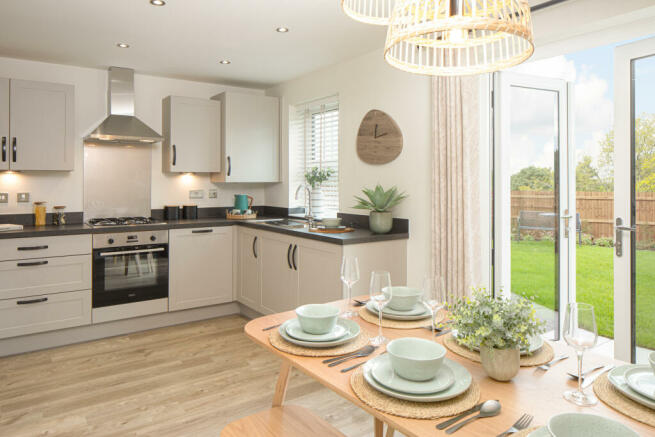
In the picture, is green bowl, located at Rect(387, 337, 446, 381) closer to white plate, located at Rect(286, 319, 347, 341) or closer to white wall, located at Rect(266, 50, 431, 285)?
white plate, located at Rect(286, 319, 347, 341)

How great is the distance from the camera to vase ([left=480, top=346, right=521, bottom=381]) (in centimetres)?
112

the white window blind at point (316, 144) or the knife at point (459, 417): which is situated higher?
the white window blind at point (316, 144)

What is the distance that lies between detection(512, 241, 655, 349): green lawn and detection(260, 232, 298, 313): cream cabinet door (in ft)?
5.55

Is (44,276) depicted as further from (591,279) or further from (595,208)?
(591,279)

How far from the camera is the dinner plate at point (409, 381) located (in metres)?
1.04

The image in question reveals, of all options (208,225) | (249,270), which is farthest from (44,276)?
(249,270)

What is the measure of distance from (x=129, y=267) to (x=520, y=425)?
3635 millimetres

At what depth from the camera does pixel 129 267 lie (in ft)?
12.6

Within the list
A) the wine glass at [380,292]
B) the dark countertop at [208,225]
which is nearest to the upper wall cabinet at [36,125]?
the dark countertop at [208,225]

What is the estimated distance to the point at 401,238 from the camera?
3.28 m

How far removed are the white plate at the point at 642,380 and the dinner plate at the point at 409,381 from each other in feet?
1.38

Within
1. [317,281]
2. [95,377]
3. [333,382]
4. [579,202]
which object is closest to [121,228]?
[95,377]

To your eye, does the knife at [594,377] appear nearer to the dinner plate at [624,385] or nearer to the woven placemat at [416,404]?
the dinner plate at [624,385]

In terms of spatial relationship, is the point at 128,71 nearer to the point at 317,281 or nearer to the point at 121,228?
the point at 121,228
